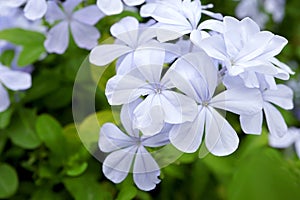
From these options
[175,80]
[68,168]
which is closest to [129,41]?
[175,80]

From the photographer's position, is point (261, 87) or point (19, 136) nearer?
point (261, 87)

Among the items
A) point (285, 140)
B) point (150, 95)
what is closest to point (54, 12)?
point (150, 95)

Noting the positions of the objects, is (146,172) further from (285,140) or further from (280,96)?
(285,140)

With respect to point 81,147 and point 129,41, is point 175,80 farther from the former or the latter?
point 81,147

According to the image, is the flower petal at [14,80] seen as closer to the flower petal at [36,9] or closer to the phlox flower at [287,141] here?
the flower petal at [36,9]

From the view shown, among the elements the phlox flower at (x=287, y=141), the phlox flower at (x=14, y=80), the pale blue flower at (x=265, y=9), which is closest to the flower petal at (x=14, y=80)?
the phlox flower at (x=14, y=80)

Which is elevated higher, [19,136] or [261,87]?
[261,87]
